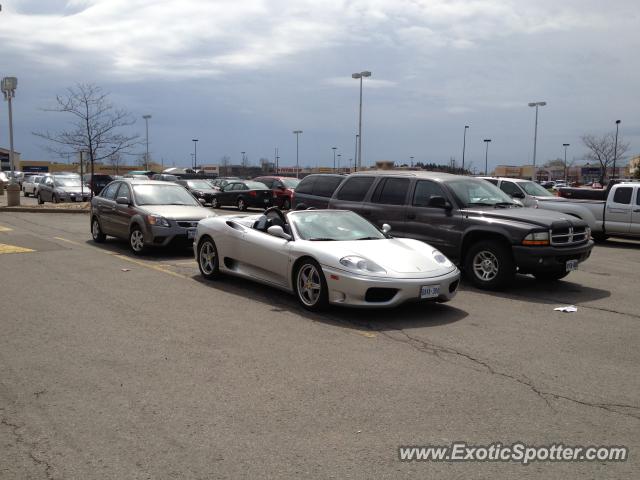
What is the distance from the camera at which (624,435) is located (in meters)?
4.10

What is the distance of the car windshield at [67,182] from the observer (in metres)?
29.4

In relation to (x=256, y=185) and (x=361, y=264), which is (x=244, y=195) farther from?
(x=361, y=264)

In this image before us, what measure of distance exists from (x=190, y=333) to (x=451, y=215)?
5115 millimetres

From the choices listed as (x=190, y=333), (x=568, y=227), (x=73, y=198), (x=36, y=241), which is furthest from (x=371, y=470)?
(x=73, y=198)

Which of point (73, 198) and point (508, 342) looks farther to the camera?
point (73, 198)

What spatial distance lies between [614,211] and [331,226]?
11.1 metres

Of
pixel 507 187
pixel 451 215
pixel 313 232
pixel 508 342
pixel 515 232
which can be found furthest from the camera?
pixel 507 187

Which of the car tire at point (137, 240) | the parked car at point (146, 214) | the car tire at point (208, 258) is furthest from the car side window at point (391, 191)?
the car tire at point (137, 240)

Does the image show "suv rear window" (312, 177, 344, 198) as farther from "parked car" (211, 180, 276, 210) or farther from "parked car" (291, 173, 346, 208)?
"parked car" (211, 180, 276, 210)

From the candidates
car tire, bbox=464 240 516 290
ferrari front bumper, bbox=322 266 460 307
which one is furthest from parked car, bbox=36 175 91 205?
ferrari front bumper, bbox=322 266 460 307

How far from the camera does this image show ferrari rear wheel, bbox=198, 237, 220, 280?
951 cm

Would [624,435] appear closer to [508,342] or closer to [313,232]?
[508,342]

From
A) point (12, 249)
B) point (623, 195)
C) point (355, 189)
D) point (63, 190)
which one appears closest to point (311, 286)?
point (355, 189)

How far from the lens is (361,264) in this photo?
284 inches
